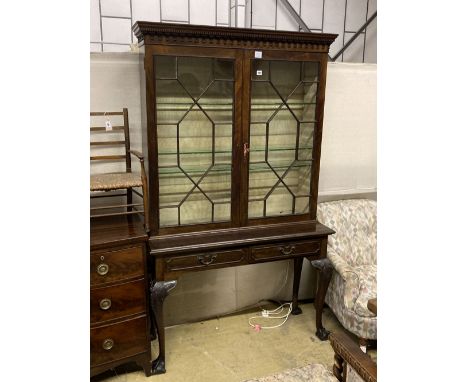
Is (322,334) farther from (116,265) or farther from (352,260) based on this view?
(116,265)

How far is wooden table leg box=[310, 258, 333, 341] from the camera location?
2.30m

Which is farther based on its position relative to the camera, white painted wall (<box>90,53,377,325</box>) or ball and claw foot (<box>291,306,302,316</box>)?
ball and claw foot (<box>291,306,302,316</box>)

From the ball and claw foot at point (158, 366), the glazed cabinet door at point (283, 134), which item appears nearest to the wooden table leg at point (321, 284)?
the glazed cabinet door at point (283, 134)

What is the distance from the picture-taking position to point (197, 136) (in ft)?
6.89

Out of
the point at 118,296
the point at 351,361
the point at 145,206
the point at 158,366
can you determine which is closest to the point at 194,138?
the point at 145,206

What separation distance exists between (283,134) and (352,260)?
0.88m

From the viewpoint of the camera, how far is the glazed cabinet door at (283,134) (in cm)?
211

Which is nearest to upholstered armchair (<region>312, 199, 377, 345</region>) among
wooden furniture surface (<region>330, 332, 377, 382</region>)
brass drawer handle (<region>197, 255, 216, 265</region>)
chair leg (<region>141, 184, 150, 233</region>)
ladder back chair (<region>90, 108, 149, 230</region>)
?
brass drawer handle (<region>197, 255, 216, 265</region>)

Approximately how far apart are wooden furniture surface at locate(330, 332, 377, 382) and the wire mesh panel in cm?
98

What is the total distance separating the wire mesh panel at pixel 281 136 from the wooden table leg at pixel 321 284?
30 cm

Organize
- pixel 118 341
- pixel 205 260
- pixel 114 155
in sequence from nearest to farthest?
pixel 118 341, pixel 205 260, pixel 114 155

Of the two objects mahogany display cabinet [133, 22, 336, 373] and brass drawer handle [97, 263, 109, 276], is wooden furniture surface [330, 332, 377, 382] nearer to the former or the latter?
mahogany display cabinet [133, 22, 336, 373]

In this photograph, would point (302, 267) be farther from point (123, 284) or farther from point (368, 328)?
point (123, 284)
